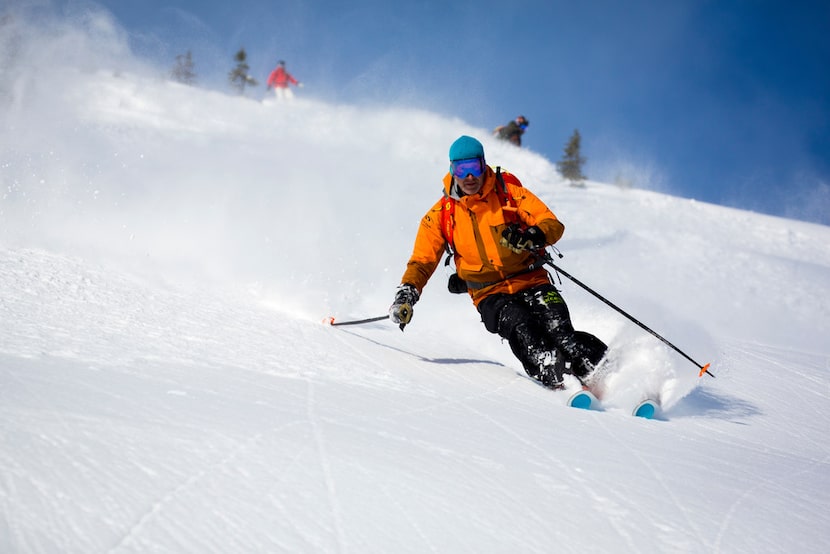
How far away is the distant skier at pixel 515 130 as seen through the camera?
20172 millimetres

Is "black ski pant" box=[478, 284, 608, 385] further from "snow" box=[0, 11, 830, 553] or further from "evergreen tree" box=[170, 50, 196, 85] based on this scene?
"evergreen tree" box=[170, 50, 196, 85]

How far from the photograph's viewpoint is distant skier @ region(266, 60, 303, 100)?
2375cm

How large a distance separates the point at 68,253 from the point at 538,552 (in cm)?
480

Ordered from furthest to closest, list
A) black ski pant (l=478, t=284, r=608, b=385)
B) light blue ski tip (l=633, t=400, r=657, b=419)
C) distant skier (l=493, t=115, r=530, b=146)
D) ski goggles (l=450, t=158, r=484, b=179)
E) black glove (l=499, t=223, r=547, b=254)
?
distant skier (l=493, t=115, r=530, b=146)
ski goggles (l=450, t=158, r=484, b=179)
black glove (l=499, t=223, r=547, b=254)
black ski pant (l=478, t=284, r=608, b=385)
light blue ski tip (l=633, t=400, r=657, b=419)

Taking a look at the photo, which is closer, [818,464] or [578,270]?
[818,464]

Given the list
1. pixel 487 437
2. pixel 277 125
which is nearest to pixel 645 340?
pixel 487 437

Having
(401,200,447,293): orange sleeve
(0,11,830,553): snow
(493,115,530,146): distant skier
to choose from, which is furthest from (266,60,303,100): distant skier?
(401,200,447,293): orange sleeve

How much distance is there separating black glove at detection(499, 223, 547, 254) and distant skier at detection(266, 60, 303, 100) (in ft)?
71.4

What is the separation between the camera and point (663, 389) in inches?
144

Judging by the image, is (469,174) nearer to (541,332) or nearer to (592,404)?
(541,332)

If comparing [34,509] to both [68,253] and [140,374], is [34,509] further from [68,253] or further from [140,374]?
[68,253]

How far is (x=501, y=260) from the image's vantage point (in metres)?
4.18

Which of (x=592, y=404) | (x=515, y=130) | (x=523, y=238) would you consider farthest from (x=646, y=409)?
(x=515, y=130)

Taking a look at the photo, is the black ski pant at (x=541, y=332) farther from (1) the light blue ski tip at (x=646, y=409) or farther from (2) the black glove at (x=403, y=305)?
(2) the black glove at (x=403, y=305)
